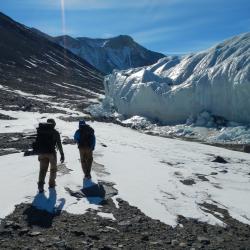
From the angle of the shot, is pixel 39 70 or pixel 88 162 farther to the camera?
pixel 39 70

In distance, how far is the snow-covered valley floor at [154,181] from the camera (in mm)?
11756

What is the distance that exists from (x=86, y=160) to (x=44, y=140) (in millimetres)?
2117

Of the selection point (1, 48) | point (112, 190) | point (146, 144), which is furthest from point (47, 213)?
point (1, 48)

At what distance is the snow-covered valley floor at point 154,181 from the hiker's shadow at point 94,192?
0.24 meters

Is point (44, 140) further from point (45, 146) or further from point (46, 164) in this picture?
point (46, 164)

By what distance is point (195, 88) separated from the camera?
42469 millimetres

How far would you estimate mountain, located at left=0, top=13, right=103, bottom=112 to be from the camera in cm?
7594

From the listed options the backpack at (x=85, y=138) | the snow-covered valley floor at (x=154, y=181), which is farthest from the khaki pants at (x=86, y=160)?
the snow-covered valley floor at (x=154, y=181)

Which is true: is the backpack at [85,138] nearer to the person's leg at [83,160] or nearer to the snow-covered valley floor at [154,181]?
the person's leg at [83,160]

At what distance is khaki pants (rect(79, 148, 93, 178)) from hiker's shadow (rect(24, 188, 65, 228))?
2.03m

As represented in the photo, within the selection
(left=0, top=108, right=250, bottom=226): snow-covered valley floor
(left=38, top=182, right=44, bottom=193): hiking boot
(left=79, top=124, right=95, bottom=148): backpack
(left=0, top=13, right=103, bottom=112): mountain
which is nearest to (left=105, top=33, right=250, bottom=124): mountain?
(left=0, top=13, right=103, bottom=112): mountain

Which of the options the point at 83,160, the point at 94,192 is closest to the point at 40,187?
the point at 94,192

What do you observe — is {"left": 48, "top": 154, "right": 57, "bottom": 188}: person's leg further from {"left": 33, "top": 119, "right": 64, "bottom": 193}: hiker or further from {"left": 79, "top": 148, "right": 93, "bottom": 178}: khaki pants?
{"left": 79, "top": 148, "right": 93, "bottom": 178}: khaki pants

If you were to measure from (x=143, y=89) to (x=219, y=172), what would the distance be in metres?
28.3
